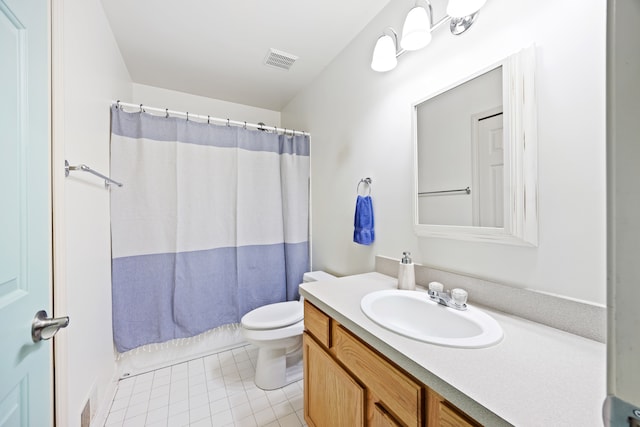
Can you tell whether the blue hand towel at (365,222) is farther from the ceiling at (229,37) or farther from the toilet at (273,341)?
the ceiling at (229,37)

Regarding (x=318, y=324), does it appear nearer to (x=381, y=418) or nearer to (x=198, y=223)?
(x=381, y=418)

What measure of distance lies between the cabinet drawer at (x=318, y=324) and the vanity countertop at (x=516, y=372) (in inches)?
8.3

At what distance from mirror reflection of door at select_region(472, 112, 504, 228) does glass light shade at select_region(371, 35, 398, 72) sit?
0.56 meters

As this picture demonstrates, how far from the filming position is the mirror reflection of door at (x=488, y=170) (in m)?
0.91

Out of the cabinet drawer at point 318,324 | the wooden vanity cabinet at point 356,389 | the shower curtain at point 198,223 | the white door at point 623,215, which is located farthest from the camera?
the shower curtain at point 198,223

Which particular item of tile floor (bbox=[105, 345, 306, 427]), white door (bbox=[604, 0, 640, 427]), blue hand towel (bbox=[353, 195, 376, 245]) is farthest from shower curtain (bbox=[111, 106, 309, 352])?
white door (bbox=[604, 0, 640, 427])

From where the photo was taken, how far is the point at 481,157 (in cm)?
97

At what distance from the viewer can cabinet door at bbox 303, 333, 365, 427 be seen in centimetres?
86

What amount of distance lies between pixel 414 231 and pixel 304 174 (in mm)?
1345

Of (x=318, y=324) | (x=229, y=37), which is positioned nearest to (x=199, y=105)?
(x=229, y=37)

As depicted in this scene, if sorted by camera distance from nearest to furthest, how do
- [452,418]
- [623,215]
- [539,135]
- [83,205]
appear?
[623,215], [452,418], [539,135], [83,205]

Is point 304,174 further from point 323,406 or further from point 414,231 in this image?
point 323,406

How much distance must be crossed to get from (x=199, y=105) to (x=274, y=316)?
7.21 ft

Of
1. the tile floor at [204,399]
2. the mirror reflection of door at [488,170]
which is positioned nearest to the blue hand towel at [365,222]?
the mirror reflection of door at [488,170]
